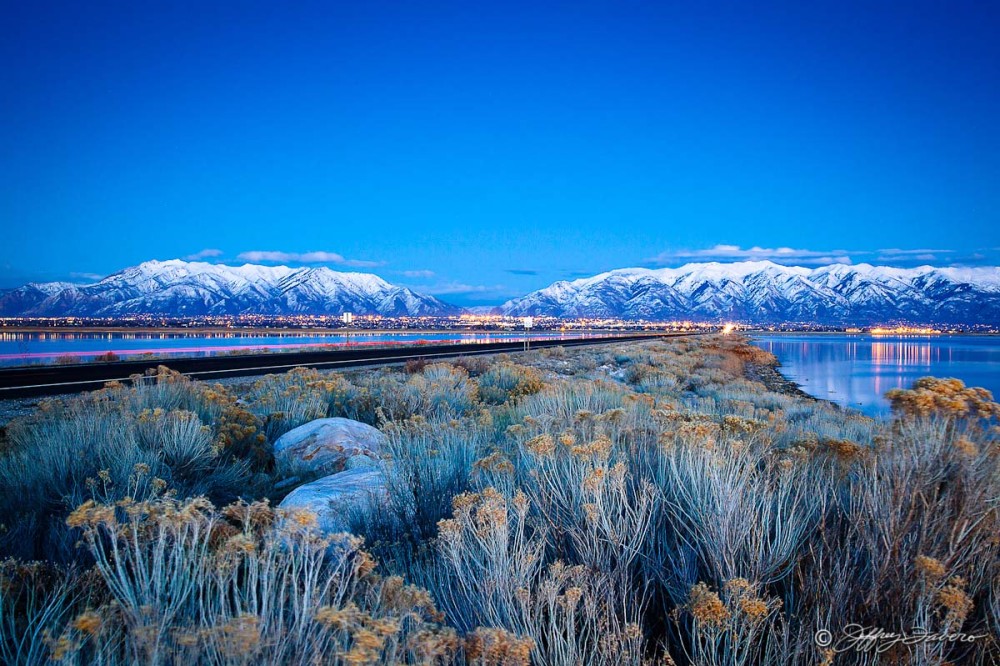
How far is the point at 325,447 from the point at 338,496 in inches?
99.8

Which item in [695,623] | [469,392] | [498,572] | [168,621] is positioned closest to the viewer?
[168,621]

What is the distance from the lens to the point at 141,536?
9.50 feet

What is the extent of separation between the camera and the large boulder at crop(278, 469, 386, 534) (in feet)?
15.9

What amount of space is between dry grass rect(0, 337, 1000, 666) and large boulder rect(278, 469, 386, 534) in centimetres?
17

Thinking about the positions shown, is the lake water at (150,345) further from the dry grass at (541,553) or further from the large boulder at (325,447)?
the dry grass at (541,553)

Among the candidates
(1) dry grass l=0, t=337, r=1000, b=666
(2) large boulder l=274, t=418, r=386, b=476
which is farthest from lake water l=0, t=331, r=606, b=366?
(1) dry grass l=0, t=337, r=1000, b=666

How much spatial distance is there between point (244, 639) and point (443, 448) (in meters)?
3.94

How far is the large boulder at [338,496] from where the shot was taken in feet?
15.9

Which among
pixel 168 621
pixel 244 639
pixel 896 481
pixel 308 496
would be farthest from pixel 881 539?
pixel 308 496

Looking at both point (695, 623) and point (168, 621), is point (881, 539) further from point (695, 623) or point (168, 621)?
point (168, 621)

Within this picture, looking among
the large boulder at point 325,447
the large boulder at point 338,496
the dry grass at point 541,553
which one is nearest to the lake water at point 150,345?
the large boulder at point 325,447

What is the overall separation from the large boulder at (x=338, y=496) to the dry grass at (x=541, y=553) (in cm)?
17

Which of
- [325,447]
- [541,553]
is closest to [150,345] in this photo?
[325,447]

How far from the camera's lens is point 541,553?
3660 millimetres
